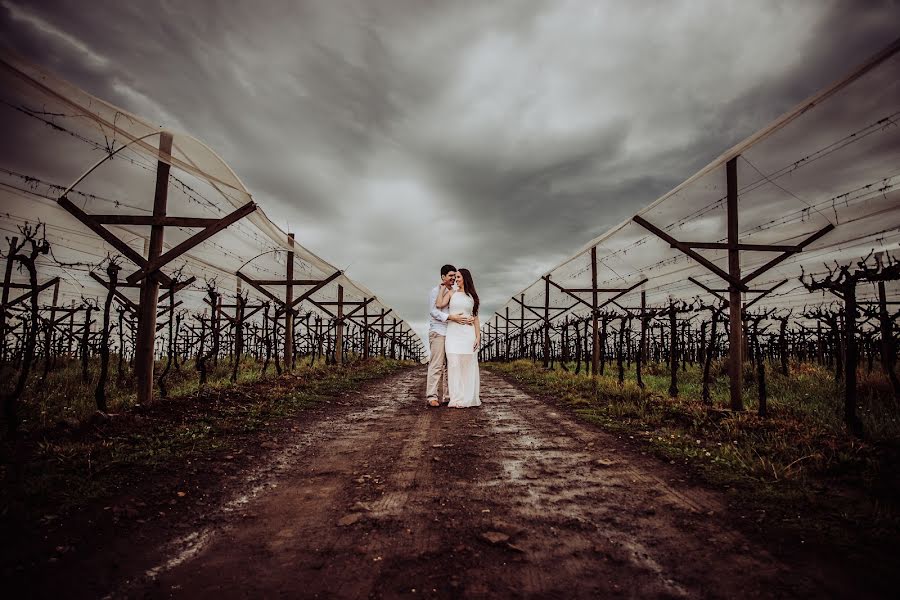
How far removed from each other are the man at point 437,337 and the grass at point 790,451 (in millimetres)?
2493

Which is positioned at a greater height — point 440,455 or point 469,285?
point 469,285

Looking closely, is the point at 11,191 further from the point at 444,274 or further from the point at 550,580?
the point at 550,580

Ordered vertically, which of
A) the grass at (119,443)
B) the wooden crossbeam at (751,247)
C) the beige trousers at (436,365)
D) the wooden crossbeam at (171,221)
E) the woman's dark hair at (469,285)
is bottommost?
the grass at (119,443)

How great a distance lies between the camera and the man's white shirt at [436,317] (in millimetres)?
7105

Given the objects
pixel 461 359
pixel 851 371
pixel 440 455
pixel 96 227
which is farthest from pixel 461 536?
pixel 96 227

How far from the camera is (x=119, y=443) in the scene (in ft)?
12.5

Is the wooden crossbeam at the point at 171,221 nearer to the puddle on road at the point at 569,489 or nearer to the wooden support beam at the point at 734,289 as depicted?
the puddle on road at the point at 569,489

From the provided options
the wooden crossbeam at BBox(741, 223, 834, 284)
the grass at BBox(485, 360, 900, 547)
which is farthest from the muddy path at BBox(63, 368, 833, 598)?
the wooden crossbeam at BBox(741, 223, 834, 284)

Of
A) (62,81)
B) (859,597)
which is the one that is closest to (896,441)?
(859,597)

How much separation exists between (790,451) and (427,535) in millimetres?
3848

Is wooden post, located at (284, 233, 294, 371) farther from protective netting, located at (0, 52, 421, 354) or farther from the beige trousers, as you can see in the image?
the beige trousers

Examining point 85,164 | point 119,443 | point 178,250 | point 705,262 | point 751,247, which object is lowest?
point 119,443

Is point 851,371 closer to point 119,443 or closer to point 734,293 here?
point 734,293

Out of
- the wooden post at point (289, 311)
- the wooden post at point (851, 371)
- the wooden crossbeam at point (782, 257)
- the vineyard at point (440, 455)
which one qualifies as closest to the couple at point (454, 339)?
the vineyard at point (440, 455)
